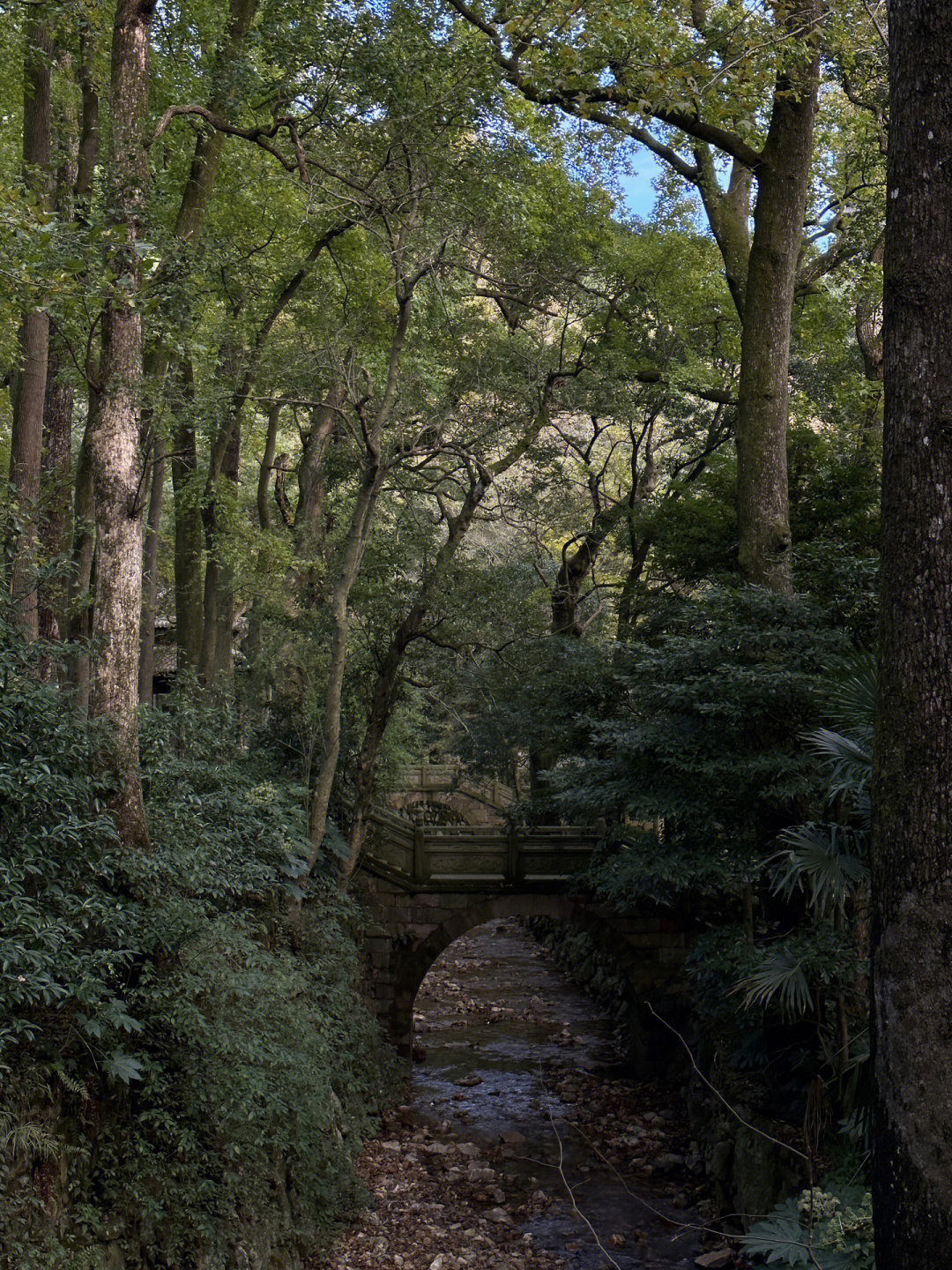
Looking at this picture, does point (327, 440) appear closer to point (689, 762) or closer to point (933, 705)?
point (689, 762)

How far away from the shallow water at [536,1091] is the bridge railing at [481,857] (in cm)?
280

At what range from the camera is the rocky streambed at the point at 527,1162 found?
9.86 meters

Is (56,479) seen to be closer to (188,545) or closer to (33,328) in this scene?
(33,328)

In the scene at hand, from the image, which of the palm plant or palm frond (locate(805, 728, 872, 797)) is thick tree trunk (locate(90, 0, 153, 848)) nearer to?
the palm plant

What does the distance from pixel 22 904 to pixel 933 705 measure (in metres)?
4.58

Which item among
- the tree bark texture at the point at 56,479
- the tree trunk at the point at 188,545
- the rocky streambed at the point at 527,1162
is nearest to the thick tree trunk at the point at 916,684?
the rocky streambed at the point at 527,1162

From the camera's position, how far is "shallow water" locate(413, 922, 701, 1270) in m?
10.3

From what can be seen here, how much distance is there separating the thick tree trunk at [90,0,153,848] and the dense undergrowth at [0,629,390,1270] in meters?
0.25

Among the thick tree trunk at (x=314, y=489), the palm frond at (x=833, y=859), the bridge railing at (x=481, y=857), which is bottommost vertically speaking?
the bridge railing at (x=481, y=857)

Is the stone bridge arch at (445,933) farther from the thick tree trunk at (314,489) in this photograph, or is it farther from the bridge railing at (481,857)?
the thick tree trunk at (314,489)

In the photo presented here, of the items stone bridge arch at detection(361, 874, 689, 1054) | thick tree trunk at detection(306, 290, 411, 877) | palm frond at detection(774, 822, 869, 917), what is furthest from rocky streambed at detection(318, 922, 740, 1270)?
thick tree trunk at detection(306, 290, 411, 877)

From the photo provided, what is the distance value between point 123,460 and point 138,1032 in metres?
3.79

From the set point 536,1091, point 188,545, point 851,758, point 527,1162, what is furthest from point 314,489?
point 851,758

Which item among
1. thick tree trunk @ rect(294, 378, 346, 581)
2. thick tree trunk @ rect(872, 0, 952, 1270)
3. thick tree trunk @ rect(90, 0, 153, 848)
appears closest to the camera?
thick tree trunk @ rect(872, 0, 952, 1270)
